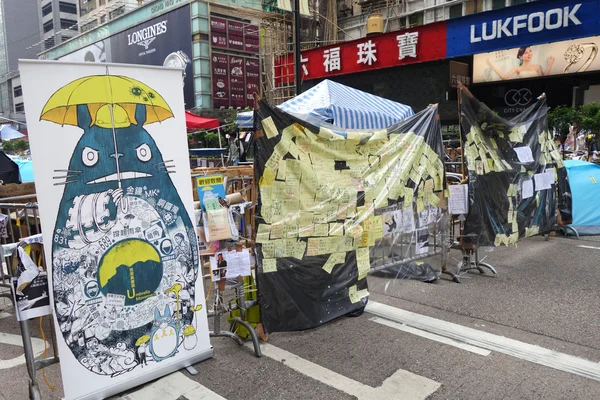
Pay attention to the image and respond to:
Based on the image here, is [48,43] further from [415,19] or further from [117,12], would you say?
[415,19]

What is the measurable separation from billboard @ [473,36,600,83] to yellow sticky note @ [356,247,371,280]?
37.0 ft

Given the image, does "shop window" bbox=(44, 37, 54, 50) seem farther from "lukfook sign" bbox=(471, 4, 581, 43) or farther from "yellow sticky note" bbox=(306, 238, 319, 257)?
"yellow sticky note" bbox=(306, 238, 319, 257)

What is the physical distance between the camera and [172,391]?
343 cm

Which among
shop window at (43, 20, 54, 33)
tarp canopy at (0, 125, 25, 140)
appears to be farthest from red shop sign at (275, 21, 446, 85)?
shop window at (43, 20, 54, 33)

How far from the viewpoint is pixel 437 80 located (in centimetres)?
1570

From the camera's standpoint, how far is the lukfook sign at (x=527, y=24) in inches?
465

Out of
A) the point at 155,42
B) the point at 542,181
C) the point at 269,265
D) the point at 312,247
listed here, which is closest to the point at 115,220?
the point at 269,265

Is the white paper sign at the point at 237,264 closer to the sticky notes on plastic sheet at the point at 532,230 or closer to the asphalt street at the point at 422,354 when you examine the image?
the asphalt street at the point at 422,354

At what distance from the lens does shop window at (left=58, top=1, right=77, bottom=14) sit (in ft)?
290

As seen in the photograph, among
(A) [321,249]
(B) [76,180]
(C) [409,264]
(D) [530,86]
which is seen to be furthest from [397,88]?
(B) [76,180]

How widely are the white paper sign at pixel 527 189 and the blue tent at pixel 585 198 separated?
198 cm

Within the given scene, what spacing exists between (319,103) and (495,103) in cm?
1073

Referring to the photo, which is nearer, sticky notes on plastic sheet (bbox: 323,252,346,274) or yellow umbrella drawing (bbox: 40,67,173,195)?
yellow umbrella drawing (bbox: 40,67,173,195)

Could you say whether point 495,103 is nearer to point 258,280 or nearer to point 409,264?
point 409,264
